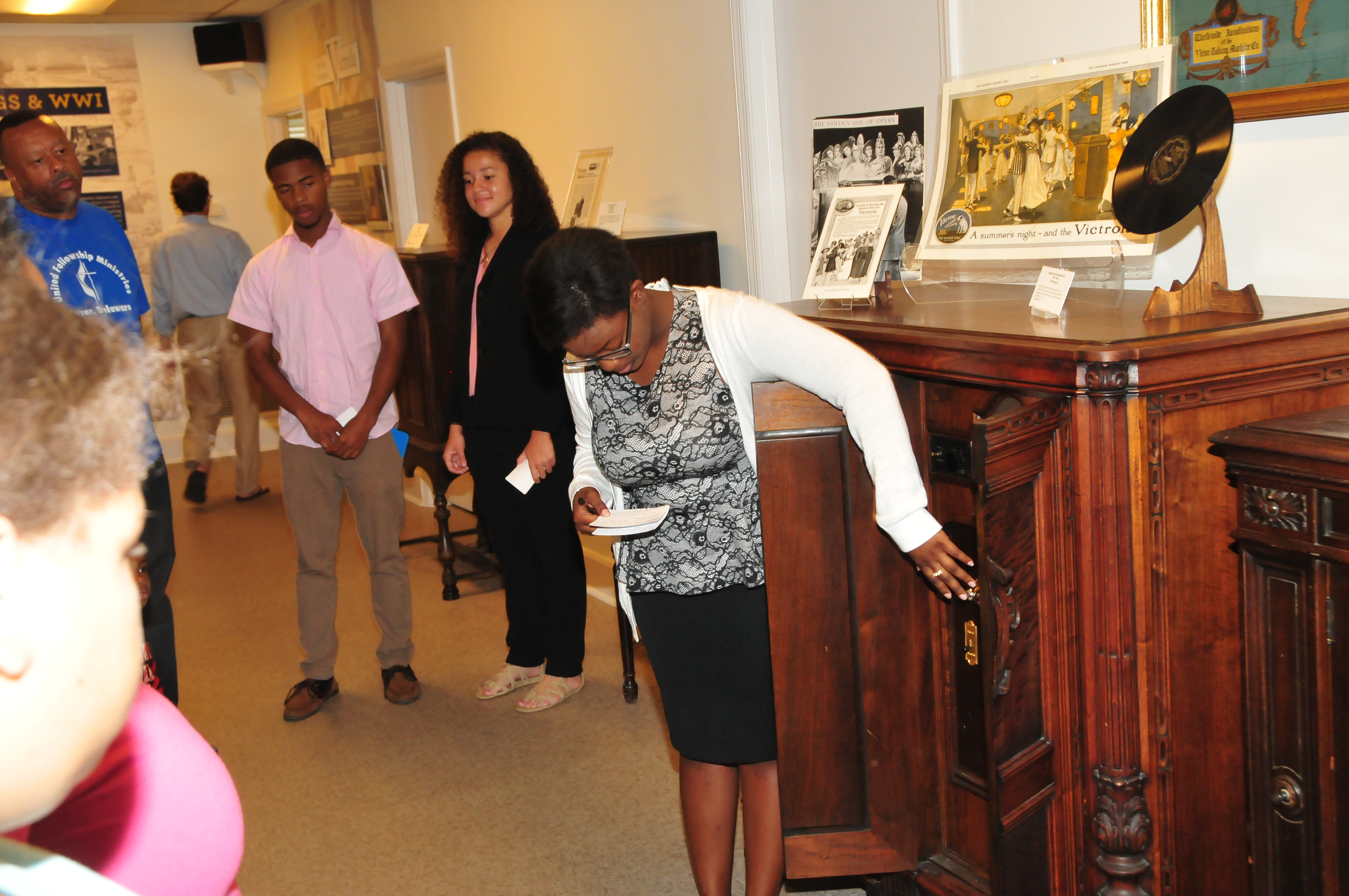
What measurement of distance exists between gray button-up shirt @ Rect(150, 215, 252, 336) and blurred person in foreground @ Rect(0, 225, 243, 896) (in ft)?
21.4

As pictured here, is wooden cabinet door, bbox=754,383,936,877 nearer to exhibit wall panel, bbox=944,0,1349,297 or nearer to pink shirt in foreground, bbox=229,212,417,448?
exhibit wall panel, bbox=944,0,1349,297

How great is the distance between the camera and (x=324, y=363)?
339 centimetres

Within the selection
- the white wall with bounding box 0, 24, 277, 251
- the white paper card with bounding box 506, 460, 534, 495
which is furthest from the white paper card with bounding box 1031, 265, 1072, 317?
the white wall with bounding box 0, 24, 277, 251

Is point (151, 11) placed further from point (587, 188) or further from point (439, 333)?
point (587, 188)

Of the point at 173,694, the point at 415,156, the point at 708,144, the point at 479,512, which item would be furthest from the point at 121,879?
the point at 415,156

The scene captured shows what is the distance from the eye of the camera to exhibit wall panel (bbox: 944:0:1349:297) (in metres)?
1.92

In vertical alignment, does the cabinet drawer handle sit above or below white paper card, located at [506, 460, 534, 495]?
below

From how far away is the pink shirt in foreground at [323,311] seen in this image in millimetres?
3381

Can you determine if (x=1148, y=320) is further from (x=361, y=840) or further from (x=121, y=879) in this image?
(x=361, y=840)

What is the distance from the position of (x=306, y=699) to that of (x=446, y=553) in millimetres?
1198

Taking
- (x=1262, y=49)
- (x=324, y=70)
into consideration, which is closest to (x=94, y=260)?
(x=1262, y=49)

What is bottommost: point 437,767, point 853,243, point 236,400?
point 437,767

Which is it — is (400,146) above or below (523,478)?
above

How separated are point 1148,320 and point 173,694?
2.77 meters
